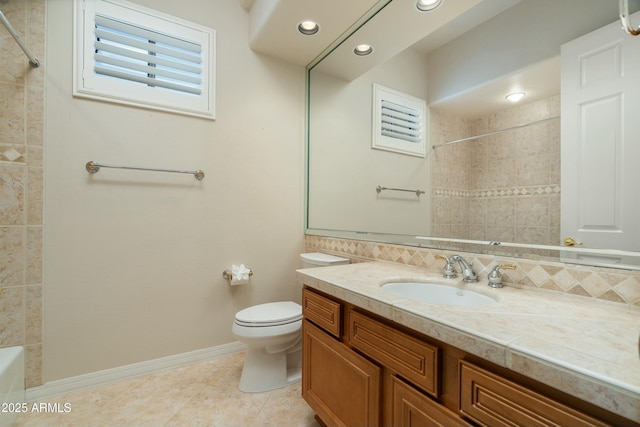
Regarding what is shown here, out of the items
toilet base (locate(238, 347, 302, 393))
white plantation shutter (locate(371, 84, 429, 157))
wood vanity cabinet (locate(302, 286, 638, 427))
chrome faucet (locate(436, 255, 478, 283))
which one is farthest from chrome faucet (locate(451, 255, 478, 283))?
toilet base (locate(238, 347, 302, 393))

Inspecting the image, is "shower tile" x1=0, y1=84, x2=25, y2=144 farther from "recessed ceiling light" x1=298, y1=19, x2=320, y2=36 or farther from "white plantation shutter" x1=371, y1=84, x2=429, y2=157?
"white plantation shutter" x1=371, y1=84, x2=429, y2=157

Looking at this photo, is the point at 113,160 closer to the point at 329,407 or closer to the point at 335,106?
the point at 335,106

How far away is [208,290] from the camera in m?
2.06

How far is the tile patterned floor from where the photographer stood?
4.66ft

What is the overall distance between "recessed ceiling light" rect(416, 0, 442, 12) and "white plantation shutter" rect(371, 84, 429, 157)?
47 centimetres

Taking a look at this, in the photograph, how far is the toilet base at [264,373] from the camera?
66.1 inches

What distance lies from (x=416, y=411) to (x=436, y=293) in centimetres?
53

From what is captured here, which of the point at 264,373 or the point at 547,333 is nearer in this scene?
the point at 547,333

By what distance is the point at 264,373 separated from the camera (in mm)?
1703

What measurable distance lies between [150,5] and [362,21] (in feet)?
4.70

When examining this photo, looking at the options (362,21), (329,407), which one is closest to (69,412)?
(329,407)

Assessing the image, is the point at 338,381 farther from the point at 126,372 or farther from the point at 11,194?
the point at 11,194

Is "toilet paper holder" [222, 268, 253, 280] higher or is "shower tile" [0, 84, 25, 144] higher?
"shower tile" [0, 84, 25, 144]

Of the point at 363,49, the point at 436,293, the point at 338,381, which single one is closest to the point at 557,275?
the point at 436,293
